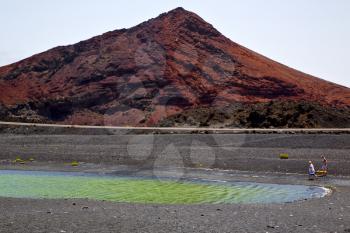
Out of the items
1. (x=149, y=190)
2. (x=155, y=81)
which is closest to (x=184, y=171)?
(x=149, y=190)

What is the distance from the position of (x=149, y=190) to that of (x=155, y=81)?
5599cm

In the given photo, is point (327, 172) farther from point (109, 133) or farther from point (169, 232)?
point (109, 133)

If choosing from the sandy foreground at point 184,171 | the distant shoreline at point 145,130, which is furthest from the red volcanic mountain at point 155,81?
the sandy foreground at point 184,171

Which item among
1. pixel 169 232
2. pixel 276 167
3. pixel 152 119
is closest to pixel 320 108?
pixel 152 119

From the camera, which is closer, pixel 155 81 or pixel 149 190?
pixel 149 190

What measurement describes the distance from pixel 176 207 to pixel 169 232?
5286 mm

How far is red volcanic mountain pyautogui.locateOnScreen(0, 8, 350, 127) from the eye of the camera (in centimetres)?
7694

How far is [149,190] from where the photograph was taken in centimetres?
2486

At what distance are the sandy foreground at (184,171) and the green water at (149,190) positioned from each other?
76.0 inches

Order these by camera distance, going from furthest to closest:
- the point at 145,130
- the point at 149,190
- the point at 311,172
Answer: the point at 145,130 → the point at 311,172 → the point at 149,190

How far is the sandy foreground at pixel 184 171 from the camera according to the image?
48.1 feet

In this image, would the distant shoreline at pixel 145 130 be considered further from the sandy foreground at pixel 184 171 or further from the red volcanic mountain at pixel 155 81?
the red volcanic mountain at pixel 155 81

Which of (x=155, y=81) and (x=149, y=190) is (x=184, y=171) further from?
(x=155, y=81)

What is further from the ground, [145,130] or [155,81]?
[155,81]
